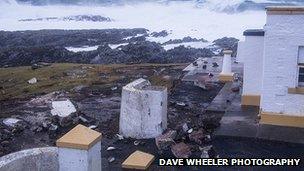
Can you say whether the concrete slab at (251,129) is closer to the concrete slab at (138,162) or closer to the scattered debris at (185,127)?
the scattered debris at (185,127)

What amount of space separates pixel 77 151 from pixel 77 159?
0.13 m

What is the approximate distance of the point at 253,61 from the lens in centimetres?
1325

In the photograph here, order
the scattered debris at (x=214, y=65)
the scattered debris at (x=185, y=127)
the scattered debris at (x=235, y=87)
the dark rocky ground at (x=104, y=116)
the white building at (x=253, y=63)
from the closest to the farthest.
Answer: the dark rocky ground at (x=104, y=116) → the scattered debris at (x=185, y=127) → the white building at (x=253, y=63) → the scattered debris at (x=235, y=87) → the scattered debris at (x=214, y=65)

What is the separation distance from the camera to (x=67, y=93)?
16.5m

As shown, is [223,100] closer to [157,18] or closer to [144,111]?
[144,111]

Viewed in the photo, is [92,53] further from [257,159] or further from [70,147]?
[70,147]

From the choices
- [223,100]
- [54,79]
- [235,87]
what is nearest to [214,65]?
[235,87]

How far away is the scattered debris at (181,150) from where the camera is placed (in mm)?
10528

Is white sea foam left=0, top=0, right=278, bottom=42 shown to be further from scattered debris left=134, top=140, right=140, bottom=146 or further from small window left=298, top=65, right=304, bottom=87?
scattered debris left=134, top=140, right=140, bottom=146

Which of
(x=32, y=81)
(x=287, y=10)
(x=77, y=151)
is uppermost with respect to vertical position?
(x=287, y=10)

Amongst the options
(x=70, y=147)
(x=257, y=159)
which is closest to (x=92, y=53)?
(x=257, y=159)

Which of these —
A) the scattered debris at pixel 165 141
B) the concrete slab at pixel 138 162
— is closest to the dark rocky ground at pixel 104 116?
the scattered debris at pixel 165 141

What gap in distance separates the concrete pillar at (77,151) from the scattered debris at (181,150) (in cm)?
362

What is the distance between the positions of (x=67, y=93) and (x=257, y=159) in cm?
814
